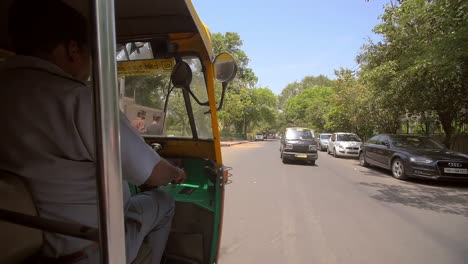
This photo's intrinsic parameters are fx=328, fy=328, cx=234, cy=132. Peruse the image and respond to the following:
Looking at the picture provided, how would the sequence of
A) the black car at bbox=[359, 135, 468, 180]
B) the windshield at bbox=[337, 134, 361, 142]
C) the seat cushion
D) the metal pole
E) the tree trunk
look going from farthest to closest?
1. the windshield at bbox=[337, 134, 361, 142]
2. the tree trunk
3. the black car at bbox=[359, 135, 468, 180]
4. the seat cushion
5. the metal pole

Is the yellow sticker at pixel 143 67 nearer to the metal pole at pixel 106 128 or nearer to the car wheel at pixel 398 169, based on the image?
the metal pole at pixel 106 128

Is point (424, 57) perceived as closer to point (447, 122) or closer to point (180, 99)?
point (447, 122)

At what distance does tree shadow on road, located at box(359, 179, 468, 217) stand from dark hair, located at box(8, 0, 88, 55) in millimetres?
7086

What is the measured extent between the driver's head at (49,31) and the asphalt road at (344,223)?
3.00 meters

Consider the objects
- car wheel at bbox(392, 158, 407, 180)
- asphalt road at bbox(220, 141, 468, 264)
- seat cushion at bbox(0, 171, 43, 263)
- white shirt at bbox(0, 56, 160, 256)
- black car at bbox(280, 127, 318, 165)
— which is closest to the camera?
seat cushion at bbox(0, 171, 43, 263)

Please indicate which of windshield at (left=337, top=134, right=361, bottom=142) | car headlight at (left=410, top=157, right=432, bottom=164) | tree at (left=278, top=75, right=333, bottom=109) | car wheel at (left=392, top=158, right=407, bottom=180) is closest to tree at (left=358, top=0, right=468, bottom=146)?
car headlight at (left=410, top=157, right=432, bottom=164)

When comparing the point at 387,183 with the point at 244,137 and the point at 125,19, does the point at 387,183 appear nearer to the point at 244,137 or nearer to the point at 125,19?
the point at 125,19

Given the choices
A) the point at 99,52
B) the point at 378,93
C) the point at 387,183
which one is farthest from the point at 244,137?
the point at 99,52

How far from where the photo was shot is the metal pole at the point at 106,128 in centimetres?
98

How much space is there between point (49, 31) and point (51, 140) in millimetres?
469

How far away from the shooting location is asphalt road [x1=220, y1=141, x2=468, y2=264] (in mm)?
4027

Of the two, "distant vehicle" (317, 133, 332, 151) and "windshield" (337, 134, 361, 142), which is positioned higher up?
"windshield" (337, 134, 361, 142)

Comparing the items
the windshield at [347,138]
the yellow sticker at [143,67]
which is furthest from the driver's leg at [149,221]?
the windshield at [347,138]

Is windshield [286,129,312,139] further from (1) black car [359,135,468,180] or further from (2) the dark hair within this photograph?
(2) the dark hair
